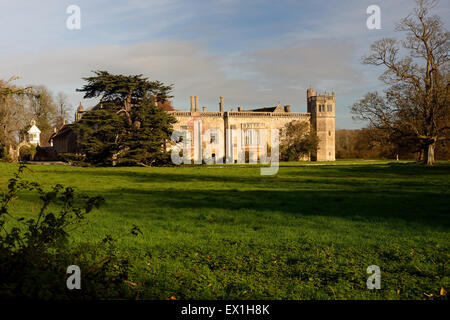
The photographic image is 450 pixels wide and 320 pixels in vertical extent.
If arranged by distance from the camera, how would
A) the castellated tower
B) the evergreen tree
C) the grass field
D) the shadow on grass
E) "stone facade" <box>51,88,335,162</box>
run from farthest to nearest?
1. the castellated tower
2. "stone facade" <box>51,88,335,162</box>
3. the evergreen tree
4. the shadow on grass
5. the grass field

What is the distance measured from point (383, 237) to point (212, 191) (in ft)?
24.0

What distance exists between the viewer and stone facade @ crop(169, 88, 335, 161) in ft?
167

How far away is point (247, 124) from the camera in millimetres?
53062

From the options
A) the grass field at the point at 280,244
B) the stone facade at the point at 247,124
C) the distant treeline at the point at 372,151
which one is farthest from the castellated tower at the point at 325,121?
the grass field at the point at 280,244

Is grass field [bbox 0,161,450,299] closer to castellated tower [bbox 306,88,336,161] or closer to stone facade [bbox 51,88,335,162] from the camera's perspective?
stone facade [bbox 51,88,335,162]

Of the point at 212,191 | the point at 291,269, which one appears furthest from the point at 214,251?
the point at 212,191

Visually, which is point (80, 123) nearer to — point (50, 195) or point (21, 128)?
point (21, 128)

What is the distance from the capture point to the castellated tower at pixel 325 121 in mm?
53312

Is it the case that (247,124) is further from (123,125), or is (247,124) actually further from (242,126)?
(123,125)

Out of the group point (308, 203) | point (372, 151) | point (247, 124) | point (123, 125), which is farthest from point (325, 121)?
point (308, 203)

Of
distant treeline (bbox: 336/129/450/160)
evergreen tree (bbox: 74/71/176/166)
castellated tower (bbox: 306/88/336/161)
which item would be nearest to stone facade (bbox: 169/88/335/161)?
castellated tower (bbox: 306/88/336/161)

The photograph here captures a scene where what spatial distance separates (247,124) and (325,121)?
36.7ft

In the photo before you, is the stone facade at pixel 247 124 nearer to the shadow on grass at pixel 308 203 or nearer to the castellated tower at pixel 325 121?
the castellated tower at pixel 325 121

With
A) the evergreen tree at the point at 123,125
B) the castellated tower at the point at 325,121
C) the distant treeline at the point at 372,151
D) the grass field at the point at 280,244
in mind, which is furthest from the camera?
the castellated tower at the point at 325,121
